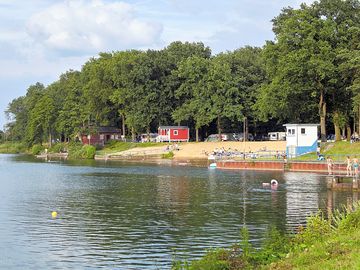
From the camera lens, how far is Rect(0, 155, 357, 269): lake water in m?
27.2

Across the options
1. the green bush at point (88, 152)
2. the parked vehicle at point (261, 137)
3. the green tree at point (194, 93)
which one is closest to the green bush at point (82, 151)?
the green bush at point (88, 152)

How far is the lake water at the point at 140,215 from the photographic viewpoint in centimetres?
2717

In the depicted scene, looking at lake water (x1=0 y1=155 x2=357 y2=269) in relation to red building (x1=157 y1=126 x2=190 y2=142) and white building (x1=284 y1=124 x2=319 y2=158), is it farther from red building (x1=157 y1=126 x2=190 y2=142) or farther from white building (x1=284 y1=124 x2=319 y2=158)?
red building (x1=157 y1=126 x2=190 y2=142)

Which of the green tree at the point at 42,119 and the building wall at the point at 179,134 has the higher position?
the green tree at the point at 42,119

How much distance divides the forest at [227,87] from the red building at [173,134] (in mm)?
2153

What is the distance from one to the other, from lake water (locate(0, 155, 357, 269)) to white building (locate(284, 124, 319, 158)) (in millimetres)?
12107

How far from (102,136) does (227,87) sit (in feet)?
133

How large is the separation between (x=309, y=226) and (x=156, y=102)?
104529 mm

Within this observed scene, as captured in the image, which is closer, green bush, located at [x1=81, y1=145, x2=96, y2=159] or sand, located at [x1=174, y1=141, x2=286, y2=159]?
sand, located at [x1=174, y1=141, x2=286, y2=159]

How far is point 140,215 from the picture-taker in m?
39.4

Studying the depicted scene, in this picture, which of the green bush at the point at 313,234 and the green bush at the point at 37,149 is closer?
the green bush at the point at 313,234

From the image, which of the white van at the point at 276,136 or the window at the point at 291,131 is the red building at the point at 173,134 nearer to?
the white van at the point at 276,136

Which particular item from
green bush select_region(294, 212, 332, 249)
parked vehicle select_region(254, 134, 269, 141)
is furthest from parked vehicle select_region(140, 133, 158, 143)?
green bush select_region(294, 212, 332, 249)

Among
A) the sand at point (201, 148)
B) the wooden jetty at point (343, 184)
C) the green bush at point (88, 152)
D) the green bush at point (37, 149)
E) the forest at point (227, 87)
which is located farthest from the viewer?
the green bush at point (37, 149)
